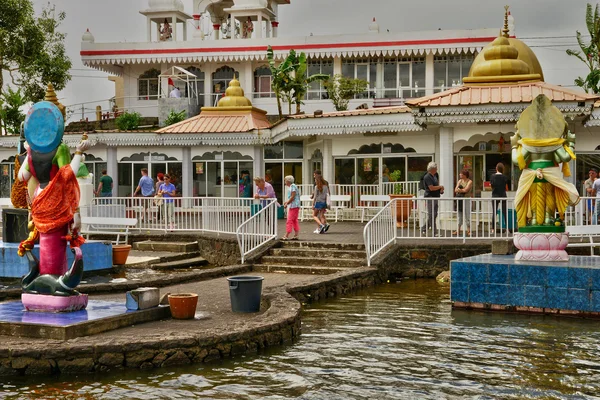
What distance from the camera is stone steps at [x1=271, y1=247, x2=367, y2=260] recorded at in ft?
55.8

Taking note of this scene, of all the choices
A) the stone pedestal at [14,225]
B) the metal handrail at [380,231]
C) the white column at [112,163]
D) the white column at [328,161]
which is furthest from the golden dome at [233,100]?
the stone pedestal at [14,225]

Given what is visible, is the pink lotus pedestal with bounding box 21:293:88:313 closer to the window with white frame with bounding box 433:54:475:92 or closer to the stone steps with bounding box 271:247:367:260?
the stone steps with bounding box 271:247:367:260

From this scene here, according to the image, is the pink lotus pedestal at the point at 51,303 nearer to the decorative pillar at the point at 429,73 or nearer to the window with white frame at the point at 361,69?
the decorative pillar at the point at 429,73

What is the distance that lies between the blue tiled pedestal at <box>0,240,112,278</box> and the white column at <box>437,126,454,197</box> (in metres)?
9.01

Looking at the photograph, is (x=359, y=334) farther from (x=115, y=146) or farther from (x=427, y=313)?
(x=115, y=146)

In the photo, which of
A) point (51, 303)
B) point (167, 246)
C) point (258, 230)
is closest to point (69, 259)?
point (258, 230)

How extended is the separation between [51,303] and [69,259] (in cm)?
555

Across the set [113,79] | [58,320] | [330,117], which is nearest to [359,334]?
[58,320]

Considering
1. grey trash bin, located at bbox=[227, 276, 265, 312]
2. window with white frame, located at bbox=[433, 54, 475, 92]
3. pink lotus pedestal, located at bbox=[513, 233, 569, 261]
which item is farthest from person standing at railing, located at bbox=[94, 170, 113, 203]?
window with white frame, located at bbox=[433, 54, 475, 92]

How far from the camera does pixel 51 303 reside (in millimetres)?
10445

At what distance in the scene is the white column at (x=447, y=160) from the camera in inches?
829

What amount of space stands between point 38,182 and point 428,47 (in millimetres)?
31988

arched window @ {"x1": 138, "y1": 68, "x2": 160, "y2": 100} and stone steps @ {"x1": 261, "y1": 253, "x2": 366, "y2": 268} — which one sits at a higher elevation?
arched window @ {"x1": 138, "y1": 68, "x2": 160, "y2": 100}

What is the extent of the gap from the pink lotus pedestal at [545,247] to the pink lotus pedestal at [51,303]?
698cm
